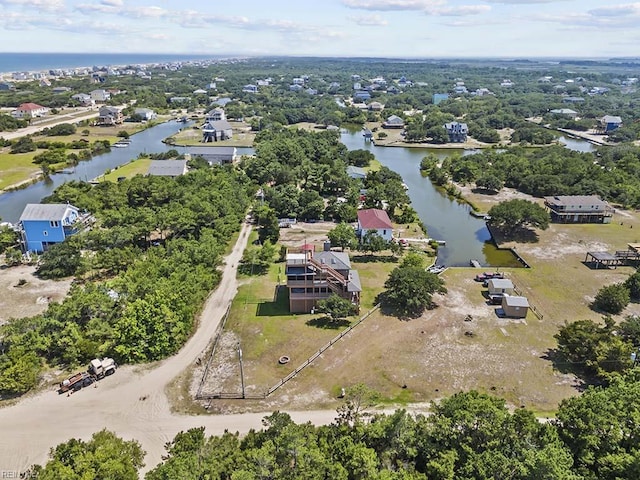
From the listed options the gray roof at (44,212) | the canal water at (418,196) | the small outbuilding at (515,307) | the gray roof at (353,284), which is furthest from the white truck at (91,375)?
the canal water at (418,196)

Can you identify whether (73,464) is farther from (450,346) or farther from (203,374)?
(450,346)

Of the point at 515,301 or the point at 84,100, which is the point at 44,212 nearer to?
the point at 515,301

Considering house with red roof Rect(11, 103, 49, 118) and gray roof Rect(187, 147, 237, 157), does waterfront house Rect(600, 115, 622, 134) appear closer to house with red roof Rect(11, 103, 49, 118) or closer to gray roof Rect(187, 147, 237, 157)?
gray roof Rect(187, 147, 237, 157)

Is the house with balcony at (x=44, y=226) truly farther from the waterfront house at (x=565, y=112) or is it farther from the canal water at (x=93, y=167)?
the waterfront house at (x=565, y=112)

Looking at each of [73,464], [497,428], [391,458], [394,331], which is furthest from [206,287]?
[497,428]

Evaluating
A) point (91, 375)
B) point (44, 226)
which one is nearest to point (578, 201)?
point (91, 375)
